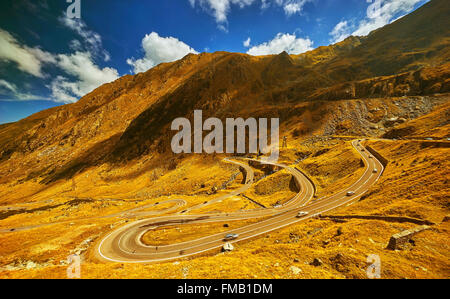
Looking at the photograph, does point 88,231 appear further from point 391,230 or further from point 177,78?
point 177,78

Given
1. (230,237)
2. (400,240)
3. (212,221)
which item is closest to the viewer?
(400,240)

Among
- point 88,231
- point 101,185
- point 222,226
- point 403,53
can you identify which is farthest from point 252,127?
point 403,53

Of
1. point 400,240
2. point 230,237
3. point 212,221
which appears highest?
point 400,240

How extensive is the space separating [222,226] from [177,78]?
174071 mm

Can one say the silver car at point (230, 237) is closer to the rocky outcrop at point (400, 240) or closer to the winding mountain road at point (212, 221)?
the winding mountain road at point (212, 221)

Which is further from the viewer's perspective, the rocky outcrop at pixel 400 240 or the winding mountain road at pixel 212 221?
the winding mountain road at pixel 212 221

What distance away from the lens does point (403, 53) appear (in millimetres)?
126812

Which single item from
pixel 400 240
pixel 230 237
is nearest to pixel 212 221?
pixel 230 237

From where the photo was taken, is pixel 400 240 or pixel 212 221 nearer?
pixel 400 240

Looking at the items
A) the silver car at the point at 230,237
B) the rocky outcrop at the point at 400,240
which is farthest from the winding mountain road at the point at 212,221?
the rocky outcrop at the point at 400,240

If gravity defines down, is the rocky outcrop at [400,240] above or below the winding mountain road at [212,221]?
above

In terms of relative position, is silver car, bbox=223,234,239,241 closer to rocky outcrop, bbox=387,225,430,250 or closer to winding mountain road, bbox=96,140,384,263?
winding mountain road, bbox=96,140,384,263

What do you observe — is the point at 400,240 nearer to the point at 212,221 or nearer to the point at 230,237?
the point at 230,237

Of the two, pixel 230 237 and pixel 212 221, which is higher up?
pixel 230 237
